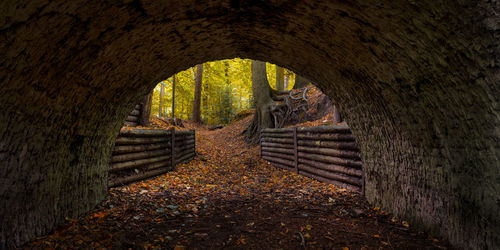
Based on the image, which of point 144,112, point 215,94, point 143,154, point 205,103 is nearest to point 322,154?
point 143,154

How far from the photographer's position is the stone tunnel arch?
176 centimetres

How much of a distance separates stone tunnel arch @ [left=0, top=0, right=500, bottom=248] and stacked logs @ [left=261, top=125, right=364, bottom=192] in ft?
3.36

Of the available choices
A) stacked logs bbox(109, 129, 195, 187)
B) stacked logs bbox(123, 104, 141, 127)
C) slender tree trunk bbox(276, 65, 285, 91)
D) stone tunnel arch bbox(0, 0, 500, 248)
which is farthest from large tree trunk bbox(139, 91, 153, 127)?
slender tree trunk bbox(276, 65, 285, 91)

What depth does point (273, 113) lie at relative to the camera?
11.3 metres

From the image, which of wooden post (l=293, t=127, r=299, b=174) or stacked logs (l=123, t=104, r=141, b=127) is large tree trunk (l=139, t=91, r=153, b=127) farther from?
wooden post (l=293, t=127, r=299, b=174)

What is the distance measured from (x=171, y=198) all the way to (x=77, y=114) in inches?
90.7

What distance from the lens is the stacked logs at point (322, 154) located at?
4734 mm

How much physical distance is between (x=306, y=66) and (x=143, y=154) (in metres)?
4.28

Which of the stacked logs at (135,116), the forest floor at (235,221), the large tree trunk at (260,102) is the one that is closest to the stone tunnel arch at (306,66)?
the forest floor at (235,221)

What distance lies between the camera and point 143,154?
18.9 feet

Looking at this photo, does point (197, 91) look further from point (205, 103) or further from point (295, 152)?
point (295, 152)

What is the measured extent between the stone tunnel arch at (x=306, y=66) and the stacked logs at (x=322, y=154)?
1.03 metres

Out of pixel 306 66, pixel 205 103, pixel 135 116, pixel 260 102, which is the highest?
pixel 205 103

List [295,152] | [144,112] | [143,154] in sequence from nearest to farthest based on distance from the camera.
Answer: [143,154] < [295,152] < [144,112]
